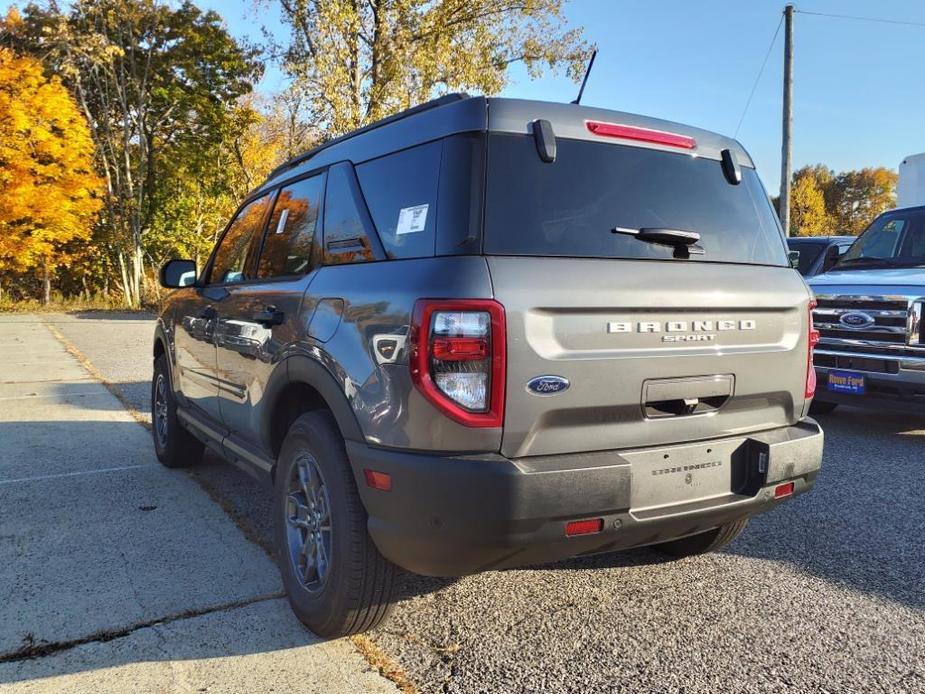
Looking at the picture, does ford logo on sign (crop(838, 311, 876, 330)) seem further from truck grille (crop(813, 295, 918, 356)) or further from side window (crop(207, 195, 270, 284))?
side window (crop(207, 195, 270, 284))

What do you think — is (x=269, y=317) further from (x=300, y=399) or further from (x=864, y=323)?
(x=864, y=323)

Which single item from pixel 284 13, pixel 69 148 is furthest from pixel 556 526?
pixel 69 148

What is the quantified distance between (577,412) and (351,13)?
63.8ft

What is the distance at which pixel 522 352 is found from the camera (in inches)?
93.5

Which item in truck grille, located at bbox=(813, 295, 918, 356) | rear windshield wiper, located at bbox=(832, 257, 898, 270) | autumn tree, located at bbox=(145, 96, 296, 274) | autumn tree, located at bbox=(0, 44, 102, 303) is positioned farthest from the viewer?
autumn tree, located at bbox=(145, 96, 296, 274)

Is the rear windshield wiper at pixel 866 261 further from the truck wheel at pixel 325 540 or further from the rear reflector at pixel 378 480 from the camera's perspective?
the rear reflector at pixel 378 480

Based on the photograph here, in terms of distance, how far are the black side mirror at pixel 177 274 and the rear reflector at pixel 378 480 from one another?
3.00 meters

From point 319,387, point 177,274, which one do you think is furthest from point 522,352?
point 177,274

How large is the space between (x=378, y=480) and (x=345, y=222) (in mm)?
1178

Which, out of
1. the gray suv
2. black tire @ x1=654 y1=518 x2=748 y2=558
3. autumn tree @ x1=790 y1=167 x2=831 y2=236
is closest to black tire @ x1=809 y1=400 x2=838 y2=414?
black tire @ x1=654 y1=518 x2=748 y2=558

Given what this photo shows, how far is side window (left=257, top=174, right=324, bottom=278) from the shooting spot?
344 cm

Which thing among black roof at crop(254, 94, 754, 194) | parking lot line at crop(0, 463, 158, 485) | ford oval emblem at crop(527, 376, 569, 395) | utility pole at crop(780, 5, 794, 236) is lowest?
parking lot line at crop(0, 463, 158, 485)

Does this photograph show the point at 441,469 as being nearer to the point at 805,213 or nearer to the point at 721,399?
the point at 721,399

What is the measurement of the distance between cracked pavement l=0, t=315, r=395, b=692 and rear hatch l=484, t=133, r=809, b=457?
1.23 m
